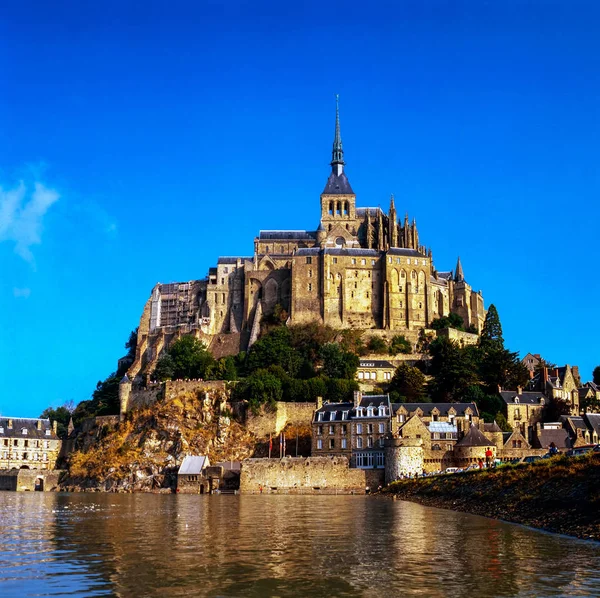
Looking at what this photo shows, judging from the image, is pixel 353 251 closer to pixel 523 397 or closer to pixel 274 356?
pixel 274 356

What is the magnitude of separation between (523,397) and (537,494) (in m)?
43.0

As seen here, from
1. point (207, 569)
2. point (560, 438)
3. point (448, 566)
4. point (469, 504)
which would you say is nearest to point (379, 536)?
point (448, 566)

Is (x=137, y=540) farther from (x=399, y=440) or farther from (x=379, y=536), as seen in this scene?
(x=399, y=440)

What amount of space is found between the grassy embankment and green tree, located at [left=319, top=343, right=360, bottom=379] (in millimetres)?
34652

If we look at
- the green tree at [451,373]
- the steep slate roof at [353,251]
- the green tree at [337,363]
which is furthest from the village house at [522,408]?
the steep slate roof at [353,251]

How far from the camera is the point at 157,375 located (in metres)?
92.4

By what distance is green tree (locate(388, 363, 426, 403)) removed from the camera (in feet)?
267

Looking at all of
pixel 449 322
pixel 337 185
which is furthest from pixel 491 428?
pixel 337 185

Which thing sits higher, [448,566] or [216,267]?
[216,267]

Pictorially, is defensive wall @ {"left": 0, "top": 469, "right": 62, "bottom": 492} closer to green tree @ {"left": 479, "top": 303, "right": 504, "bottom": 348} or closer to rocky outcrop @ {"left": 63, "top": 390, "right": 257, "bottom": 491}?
rocky outcrop @ {"left": 63, "top": 390, "right": 257, "bottom": 491}

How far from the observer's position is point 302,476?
6488cm

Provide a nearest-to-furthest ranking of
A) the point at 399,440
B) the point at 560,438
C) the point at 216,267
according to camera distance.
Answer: the point at 399,440, the point at 560,438, the point at 216,267

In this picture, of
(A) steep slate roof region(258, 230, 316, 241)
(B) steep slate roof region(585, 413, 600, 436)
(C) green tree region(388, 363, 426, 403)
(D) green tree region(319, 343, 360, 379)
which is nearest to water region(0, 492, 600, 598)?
(B) steep slate roof region(585, 413, 600, 436)

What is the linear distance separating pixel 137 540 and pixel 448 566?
11800 millimetres
